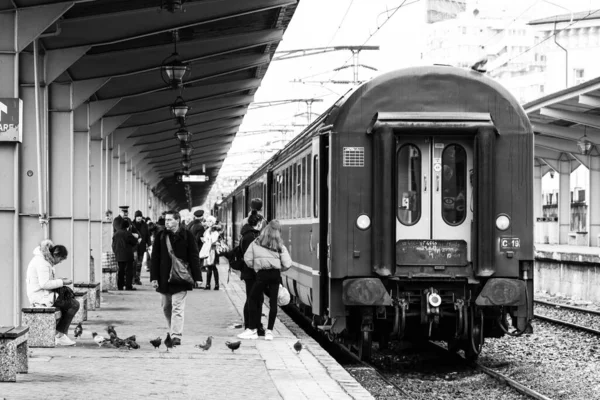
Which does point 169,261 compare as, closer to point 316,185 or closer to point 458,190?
point 316,185

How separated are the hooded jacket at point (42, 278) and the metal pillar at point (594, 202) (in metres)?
26.5

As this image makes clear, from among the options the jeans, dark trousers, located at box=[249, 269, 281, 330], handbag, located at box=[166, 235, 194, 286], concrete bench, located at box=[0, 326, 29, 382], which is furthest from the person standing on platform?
concrete bench, located at box=[0, 326, 29, 382]

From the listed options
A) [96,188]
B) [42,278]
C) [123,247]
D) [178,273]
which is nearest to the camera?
[42,278]

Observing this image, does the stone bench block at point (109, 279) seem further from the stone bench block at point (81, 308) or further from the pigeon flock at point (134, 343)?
the pigeon flock at point (134, 343)

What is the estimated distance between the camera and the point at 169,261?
44.0ft

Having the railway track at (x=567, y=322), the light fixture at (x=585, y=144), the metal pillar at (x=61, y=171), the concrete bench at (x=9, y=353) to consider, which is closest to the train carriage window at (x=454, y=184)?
the concrete bench at (x=9, y=353)

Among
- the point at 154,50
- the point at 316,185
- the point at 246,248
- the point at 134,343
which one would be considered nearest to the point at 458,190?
the point at 316,185

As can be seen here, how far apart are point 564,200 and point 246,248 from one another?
1207 inches

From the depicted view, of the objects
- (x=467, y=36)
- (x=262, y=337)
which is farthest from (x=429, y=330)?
(x=467, y=36)

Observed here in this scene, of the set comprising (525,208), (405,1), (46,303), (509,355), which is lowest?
(509,355)

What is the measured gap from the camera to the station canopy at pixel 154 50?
51.0 feet

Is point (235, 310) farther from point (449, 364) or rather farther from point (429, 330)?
point (429, 330)

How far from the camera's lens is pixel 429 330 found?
12.3 m

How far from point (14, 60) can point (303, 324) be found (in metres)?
8.59
